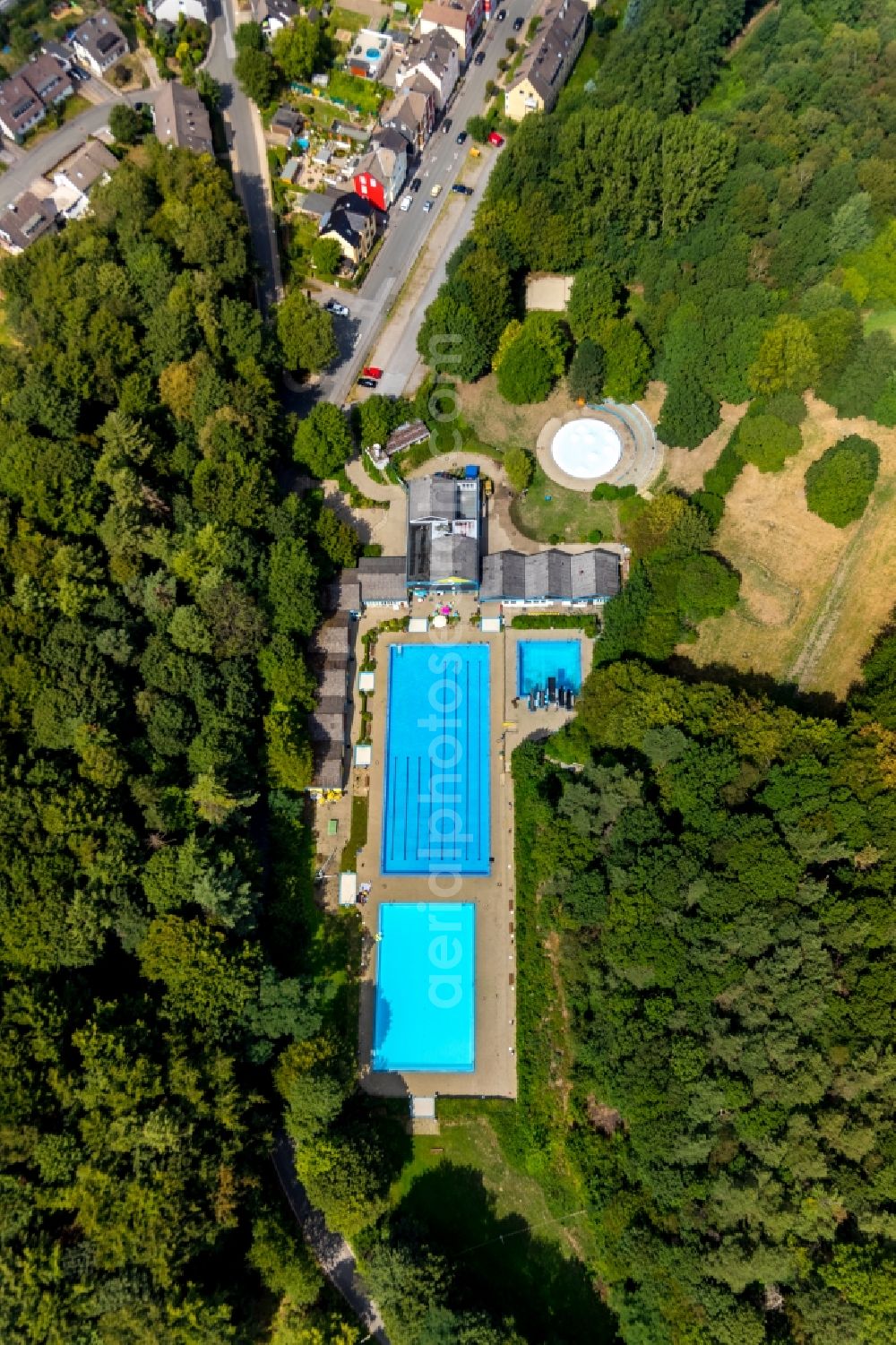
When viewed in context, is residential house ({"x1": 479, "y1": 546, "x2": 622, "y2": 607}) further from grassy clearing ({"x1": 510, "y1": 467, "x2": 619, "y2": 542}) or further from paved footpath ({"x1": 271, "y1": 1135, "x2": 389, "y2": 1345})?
paved footpath ({"x1": 271, "y1": 1135, "x2": 389, "y2": 1345})

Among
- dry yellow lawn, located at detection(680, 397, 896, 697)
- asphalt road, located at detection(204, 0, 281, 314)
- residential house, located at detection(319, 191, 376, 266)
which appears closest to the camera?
dry yellow lawn, located at detection(680, 397, 896, 697)

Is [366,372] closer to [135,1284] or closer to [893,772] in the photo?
[893,772]

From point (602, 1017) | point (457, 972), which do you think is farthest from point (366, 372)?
point (602, 1017)

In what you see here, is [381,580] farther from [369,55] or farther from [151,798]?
[369,55]

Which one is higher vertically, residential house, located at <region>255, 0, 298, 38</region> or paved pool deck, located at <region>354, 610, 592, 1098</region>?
residential house, located at <region>255, 0, 298, 38</region>

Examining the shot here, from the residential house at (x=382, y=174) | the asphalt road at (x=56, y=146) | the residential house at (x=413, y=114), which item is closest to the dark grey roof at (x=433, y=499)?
the residential house at (x=382, y=174)

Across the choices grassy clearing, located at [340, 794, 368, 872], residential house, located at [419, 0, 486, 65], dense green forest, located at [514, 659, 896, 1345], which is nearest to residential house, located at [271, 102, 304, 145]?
residential house, located at [419, 0, 486, 65]
